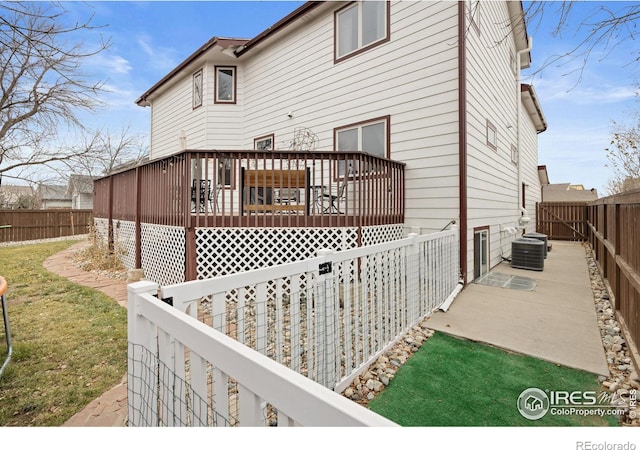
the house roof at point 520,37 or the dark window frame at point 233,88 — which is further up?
the house roof at point 520,37

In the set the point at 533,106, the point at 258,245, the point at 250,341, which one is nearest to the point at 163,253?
the point at 258,245

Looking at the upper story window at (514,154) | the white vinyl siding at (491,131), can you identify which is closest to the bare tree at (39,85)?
the white vinyl siding at (491,131)

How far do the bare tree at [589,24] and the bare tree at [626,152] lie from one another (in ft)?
31.0

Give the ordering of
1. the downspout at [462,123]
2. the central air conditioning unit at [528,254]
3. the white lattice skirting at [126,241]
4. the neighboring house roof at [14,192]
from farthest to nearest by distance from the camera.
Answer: the neighboring house roof at [14,192] → the white lattice skirting at [126,241] → the central air conditioning unit at [528,254] → the downspout at [462,123]

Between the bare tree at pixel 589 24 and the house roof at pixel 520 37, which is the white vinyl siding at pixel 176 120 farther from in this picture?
the bare tree at pixel 589 24

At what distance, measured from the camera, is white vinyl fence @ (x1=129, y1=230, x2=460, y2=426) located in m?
0.97

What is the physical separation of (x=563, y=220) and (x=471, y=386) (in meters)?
13.4

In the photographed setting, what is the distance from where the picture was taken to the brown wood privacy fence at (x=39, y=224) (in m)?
13.8

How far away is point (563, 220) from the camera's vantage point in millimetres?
12531

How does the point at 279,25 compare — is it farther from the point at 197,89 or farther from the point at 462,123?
the point at 462,123

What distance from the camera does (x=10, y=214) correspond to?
13.9 metres
